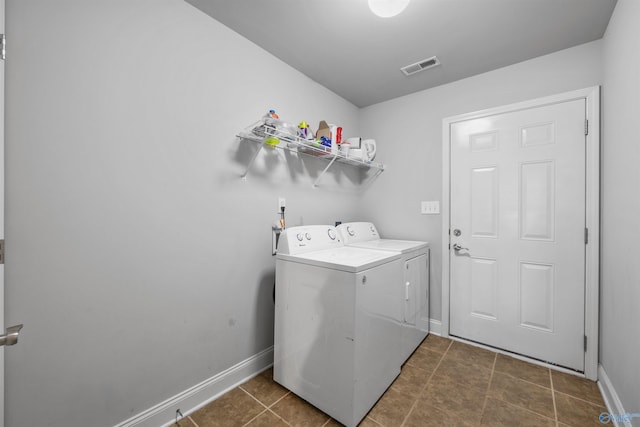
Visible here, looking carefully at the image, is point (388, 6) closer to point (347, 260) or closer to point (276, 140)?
point (276, 140)

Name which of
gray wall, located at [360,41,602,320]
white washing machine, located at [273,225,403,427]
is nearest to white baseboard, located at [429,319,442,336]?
gray wall, located at [360,41,602,320]

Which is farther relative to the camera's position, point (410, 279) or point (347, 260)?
point (410, 279)

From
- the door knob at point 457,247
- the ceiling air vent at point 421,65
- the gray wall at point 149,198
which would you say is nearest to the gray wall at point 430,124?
the gray wall at point 149,198

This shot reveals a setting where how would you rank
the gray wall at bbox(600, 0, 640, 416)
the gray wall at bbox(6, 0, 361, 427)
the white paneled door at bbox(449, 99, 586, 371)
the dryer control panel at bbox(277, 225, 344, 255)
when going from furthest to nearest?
the white paneled door at bbox(449, 99, 586, 371)
the dryer control panel at bbox(277, 225, 344, 255)
the gray wall at bbox(600, 0, 640, 416)
the gray wall at bbox(6, 0, 361, 427)

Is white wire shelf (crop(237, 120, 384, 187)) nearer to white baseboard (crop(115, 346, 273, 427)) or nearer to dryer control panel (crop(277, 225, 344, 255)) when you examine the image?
dryer control panel (crop(277, 225, 344, 255))

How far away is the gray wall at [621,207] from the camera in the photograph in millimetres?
1205

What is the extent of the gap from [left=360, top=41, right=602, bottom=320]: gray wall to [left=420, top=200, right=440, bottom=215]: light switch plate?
1.6 inches

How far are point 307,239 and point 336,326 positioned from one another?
62 centimetres

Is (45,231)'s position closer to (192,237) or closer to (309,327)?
(192,237)

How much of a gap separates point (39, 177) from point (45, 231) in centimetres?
22

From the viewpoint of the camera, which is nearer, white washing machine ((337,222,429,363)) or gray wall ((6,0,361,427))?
gray wall ((6,0,361,427))

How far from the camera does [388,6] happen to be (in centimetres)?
123

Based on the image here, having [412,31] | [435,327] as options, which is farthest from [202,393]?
[412,31]

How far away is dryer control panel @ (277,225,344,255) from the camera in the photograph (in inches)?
66.3
